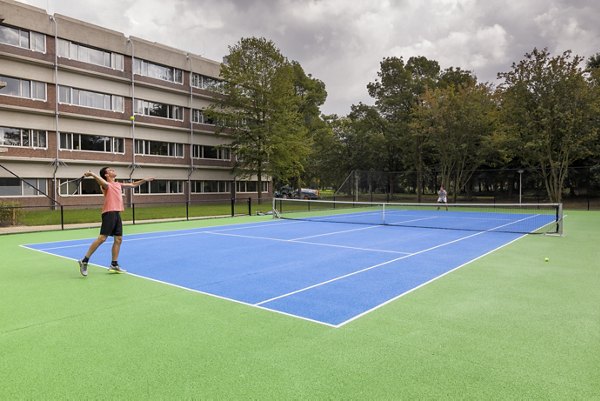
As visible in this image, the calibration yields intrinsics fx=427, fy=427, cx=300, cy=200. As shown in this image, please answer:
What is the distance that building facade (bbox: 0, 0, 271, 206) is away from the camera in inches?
1177

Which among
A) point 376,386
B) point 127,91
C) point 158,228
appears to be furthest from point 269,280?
point 127,91

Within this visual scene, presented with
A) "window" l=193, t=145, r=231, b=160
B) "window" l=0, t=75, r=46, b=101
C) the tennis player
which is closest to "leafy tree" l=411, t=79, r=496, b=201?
"window" l=193, t=145, r=231, b=160

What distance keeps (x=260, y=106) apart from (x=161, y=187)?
11.9 meters

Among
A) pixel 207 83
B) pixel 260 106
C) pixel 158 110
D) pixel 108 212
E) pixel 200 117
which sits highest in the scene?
pixel 207 83

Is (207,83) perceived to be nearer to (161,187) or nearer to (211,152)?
(211,152)

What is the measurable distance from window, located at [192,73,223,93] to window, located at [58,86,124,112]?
8264mm

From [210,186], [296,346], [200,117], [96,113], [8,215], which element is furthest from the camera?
[210,186]

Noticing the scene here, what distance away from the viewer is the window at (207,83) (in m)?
41.7

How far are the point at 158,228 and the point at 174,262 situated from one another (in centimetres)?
860

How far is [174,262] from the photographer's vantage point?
9562 mm

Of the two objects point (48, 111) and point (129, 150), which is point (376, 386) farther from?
point (129, 150)

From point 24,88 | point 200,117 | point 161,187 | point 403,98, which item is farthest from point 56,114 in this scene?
point 403,98

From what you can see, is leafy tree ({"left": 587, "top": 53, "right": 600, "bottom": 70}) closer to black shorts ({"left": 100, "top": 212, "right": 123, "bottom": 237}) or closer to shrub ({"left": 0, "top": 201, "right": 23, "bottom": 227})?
black shorts ({"left": 100, "top": 212, "right": 123, "bottom": 237})

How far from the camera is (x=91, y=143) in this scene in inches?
1345
